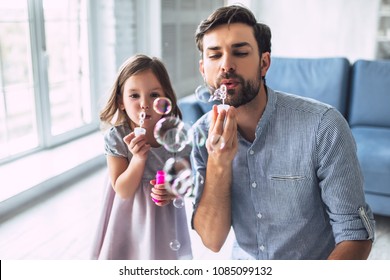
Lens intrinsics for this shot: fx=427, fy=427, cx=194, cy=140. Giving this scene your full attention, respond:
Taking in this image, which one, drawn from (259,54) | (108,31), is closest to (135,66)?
(259,54)

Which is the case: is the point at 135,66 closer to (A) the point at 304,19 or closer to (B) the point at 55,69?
(B) the point at 55,69

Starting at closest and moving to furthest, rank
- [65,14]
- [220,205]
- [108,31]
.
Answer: [220,205], [65,14], [108,31]

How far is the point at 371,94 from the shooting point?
2338 mm

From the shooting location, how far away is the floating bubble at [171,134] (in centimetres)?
102

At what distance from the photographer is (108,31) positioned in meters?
2.92

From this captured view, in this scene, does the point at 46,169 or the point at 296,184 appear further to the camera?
the point at 46,169

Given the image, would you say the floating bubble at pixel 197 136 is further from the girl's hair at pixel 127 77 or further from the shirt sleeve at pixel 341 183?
the shirt sleeve at pixel 341 183

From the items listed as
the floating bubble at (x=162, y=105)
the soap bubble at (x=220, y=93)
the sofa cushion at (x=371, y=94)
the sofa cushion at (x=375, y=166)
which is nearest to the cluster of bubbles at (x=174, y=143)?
the floating bubble at (x=162, y=105)

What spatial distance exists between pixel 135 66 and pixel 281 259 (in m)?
0.56

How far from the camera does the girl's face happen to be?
1.01 meters

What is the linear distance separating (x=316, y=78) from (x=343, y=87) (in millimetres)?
156

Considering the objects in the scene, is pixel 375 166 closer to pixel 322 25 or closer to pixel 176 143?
pixel 176 143

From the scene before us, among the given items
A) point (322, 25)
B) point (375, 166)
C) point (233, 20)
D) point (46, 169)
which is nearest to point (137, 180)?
point (233, 20)

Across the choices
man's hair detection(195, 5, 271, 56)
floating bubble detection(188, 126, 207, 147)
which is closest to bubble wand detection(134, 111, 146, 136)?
floating bubble detection(188, 126, 207, 147)
